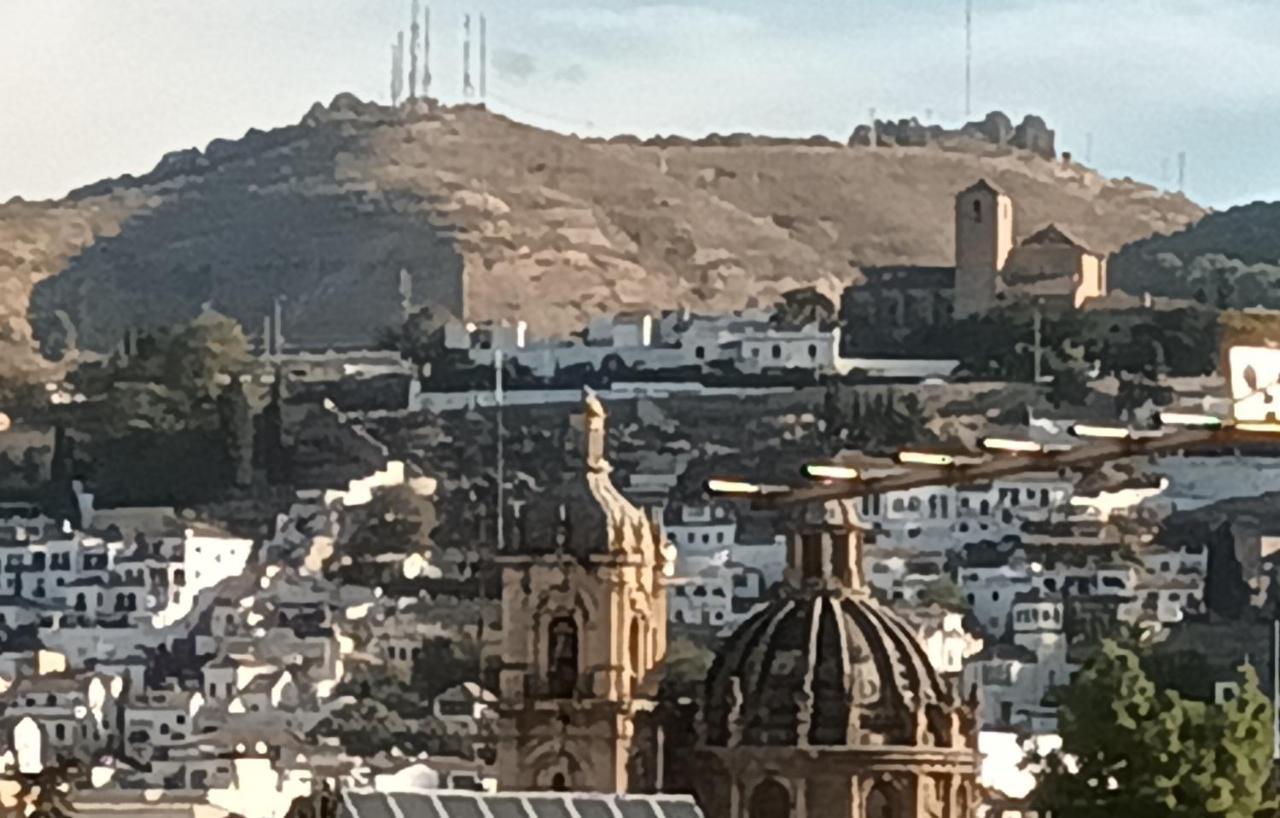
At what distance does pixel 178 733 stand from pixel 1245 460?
133 ft

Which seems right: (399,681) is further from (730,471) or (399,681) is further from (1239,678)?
(1239,678)

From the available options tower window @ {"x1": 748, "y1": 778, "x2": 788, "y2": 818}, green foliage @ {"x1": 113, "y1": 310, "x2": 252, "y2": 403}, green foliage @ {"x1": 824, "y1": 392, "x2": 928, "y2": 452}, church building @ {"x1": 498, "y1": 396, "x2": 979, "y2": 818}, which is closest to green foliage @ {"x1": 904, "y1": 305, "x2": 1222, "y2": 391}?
green foliage @ {"x1": 824, "y1": 392, "x2": 928, "y2": 452}

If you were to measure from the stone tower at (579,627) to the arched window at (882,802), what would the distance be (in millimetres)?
2512

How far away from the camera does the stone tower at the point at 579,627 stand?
71.3 meters

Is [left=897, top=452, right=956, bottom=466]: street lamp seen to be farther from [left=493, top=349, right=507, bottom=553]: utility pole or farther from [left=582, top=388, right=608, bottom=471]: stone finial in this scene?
[left=493, top=349, right=507, bottom=553]: utility pole

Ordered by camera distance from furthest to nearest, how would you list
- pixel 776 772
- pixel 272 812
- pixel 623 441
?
pixel 623 441, pixel 272 812, pixel 776 772

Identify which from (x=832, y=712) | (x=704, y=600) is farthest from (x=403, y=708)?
(x=832, y=712)

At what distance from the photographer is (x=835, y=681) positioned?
2835 inches

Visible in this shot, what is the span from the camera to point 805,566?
236 ft

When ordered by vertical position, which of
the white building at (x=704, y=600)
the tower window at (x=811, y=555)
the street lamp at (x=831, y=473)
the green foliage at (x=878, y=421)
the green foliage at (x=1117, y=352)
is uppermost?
the green foliage at (x=1117, y=352)

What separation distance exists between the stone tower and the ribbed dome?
1.08m

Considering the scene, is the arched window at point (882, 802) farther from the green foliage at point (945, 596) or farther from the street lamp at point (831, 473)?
the green foliage at point (945, 596)

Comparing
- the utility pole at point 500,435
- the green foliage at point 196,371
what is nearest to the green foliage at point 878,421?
the utility pole at point 500,435

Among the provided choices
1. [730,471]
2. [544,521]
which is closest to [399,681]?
[730,471]
